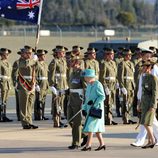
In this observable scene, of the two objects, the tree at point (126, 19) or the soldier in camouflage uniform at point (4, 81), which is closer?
the soldier in camouflage uniform at point (4, 81)

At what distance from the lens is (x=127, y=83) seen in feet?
70.0

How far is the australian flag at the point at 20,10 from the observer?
19.2 m

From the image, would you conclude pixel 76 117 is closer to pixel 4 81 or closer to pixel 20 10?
pixel 20 10

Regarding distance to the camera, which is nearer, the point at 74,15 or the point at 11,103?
the point at 11,103

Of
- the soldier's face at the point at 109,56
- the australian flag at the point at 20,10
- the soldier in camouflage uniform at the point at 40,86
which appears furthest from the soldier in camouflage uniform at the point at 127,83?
the australian flag at the point at 20,10

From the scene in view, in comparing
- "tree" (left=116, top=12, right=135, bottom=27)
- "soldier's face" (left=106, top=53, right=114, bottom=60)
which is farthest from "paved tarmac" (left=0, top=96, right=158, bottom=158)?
"tree" (left=116, top=12, right=135, bottom=27)

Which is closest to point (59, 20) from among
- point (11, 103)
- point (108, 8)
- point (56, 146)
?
point (108, 8)

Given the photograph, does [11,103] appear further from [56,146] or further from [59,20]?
[59,20]

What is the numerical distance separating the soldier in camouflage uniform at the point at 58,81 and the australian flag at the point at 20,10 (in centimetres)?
104

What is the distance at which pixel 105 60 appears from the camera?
2116 centimetres

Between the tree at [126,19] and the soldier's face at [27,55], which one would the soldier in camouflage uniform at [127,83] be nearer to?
the soldier's face at [27,55]

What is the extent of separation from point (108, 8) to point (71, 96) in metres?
145

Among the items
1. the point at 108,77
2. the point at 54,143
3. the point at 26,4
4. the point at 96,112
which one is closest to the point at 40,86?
the point at 108,77

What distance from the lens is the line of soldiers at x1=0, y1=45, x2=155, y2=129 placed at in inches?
777
